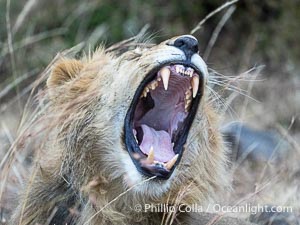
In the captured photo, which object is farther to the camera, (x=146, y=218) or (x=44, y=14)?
(x=44, y=14)

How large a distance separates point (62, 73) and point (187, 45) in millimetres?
725

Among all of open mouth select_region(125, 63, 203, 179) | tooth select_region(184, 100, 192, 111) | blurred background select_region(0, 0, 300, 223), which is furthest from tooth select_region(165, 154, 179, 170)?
blurred background select_region(0, 0, 300, 223)

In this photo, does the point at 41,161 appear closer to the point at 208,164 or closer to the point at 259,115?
the point at 208,164

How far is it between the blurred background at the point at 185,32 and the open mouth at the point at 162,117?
4653 mm

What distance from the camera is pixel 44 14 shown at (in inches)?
411

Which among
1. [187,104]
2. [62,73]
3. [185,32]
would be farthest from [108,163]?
[185,32]

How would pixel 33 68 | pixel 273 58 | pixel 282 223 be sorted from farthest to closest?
1. pixel 273 58
2. pixel 33 68
3. pixel 282 223

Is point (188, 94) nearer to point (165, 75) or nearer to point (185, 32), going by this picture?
point (165, 75)

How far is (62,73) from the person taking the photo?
4676mm

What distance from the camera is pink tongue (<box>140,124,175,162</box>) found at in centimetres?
429

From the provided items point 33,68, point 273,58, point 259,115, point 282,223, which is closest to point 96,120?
point 282,223

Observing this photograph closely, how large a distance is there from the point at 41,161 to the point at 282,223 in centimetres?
136

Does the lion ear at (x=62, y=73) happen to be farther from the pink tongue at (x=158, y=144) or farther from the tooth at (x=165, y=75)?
the tooth at (x=165, y=75)

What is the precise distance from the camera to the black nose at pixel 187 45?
416cm
